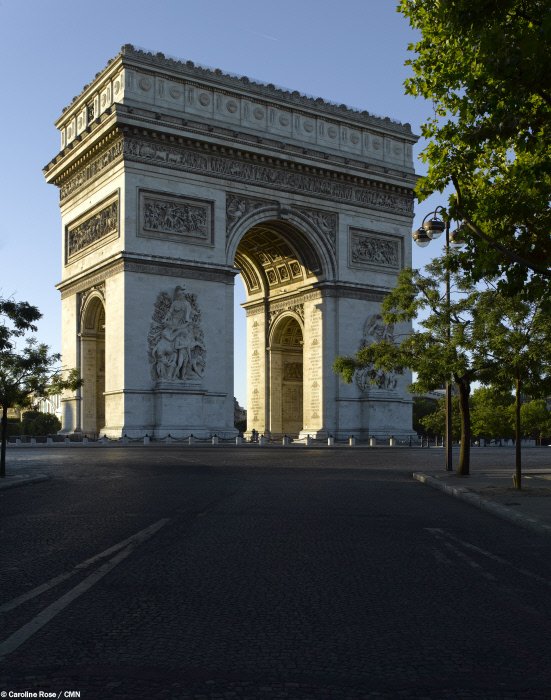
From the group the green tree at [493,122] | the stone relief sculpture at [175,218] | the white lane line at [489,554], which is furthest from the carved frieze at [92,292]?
the white lane line at [489,554]

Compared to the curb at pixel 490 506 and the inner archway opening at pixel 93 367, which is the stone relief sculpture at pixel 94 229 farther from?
the curb at pixel 490 506

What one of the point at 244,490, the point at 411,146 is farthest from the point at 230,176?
the point at 244,490

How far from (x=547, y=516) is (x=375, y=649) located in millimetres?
8168

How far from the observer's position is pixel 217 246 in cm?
4541

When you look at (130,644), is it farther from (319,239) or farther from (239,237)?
(319,239)

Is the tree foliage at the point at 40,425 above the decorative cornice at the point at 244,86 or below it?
below

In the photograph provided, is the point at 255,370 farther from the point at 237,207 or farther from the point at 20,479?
the point at 20,479

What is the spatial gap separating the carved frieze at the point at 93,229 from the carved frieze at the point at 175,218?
1.51 metres

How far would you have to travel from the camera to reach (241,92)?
46.8 metres

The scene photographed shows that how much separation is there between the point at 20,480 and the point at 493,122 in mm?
13020

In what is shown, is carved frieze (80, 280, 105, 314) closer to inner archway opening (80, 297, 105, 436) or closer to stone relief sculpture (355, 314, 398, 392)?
inner archway opening (80, 297, 105, 436)

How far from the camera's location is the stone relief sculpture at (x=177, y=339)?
4259 cm

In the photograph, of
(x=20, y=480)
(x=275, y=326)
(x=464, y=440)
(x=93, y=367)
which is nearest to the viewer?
(x=20, y=480)

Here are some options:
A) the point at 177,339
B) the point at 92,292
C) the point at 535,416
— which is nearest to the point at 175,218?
the point at 177,339
